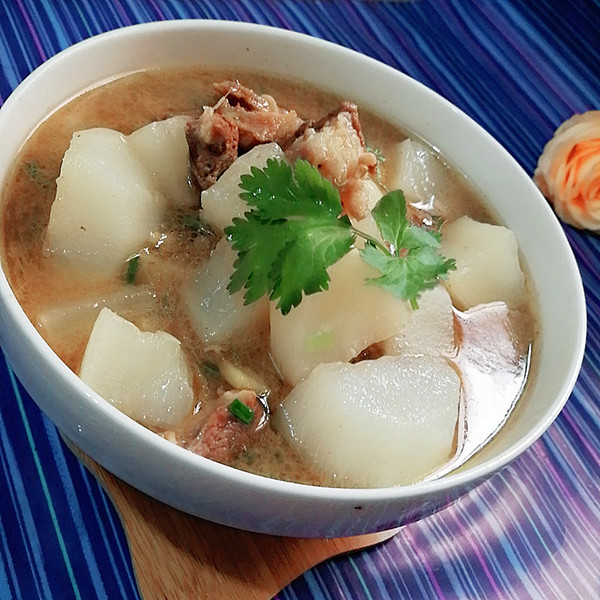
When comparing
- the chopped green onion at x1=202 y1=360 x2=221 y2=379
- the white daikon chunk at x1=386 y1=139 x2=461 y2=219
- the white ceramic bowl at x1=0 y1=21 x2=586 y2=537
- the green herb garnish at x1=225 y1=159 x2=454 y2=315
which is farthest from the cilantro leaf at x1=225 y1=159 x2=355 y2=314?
the white daikon chunk at x1=386 y1=139 x2=461 y2=219

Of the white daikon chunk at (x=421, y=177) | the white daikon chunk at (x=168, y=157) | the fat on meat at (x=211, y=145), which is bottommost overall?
the white daikon chunk at (x=421, y=177)

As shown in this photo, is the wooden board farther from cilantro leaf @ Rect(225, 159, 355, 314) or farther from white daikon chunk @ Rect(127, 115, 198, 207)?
white daikon chunk @ Rect(127, 115, 198, 207)

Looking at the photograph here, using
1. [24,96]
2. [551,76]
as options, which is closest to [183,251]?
[24,96]

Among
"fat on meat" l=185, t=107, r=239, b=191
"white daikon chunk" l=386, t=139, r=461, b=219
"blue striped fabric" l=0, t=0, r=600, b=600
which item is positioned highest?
"fat on meat" l=185, t=107, r=239, b=191

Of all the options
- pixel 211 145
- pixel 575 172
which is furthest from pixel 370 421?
pixel 575 172

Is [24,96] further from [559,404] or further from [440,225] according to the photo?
[559,404]

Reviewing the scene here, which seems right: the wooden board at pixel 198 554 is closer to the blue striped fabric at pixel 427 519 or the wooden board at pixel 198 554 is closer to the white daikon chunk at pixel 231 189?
the blue striped fabric at pixel 427 519

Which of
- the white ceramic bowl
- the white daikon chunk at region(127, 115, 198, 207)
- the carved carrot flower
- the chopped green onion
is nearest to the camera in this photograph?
the white ceramic bowl

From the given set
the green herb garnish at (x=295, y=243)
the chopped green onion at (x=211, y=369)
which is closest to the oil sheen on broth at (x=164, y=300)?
the chopped green onion at (x=211, y=369)
